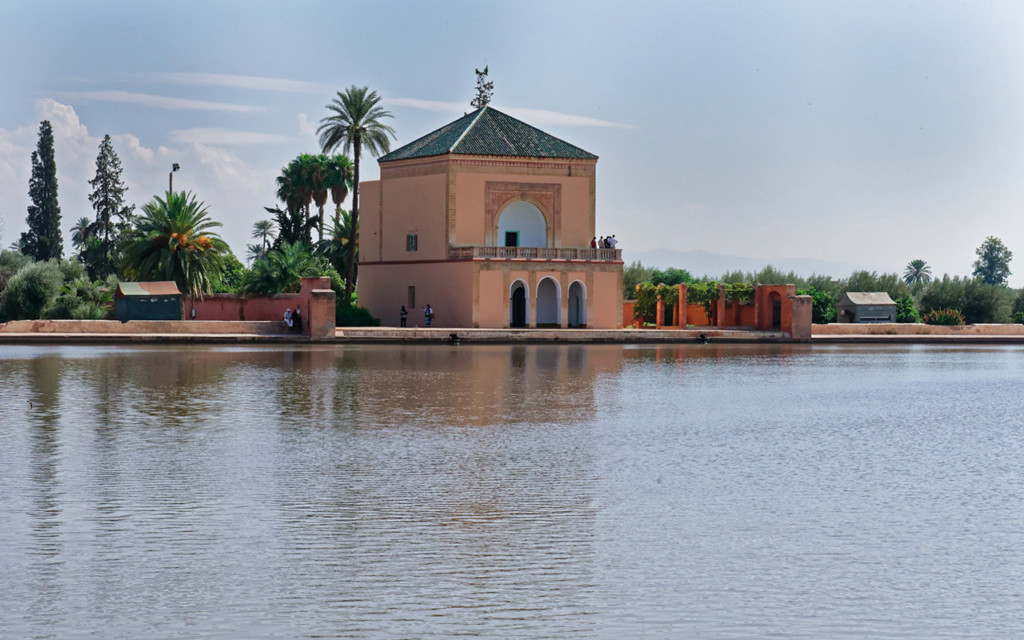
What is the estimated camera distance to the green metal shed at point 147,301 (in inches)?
1479

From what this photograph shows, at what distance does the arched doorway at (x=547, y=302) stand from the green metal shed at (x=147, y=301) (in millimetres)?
13012

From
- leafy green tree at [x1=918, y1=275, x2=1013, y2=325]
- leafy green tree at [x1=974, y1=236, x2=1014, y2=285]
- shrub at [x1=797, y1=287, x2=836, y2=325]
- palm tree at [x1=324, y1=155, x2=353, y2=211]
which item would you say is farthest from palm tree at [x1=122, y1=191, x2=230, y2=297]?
leafy green tree at [x1=974, y1=236, x2=1014, y2=285]

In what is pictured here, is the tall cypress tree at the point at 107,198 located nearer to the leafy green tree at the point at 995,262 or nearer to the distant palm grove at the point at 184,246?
the distant palm grove at the point at 184,246

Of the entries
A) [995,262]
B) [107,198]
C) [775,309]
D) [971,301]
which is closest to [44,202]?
[107,198]

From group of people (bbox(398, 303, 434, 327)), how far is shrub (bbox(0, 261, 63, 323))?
12.3 meters

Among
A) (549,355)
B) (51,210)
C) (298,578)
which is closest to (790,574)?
(298,578)

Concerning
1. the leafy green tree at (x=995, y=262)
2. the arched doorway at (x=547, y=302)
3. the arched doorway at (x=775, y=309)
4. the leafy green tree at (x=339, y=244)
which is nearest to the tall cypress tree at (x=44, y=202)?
the leafy green tree at (x=339, y=244)

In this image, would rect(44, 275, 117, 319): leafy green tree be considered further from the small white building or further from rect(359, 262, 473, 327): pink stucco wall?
the small white building

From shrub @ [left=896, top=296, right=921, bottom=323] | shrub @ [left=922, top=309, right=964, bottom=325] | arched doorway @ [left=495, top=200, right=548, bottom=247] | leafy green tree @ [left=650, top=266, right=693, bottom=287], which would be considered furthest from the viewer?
leafy green tree @ [left=650, top=266, right=693, bottom=287]

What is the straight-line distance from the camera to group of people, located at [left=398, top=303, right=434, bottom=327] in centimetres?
4256

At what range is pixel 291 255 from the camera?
43.2 m

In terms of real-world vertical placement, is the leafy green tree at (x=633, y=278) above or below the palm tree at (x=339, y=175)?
below

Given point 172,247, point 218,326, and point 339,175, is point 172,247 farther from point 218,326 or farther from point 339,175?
point 339,175

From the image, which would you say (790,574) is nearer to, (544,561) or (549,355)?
(544,561)
